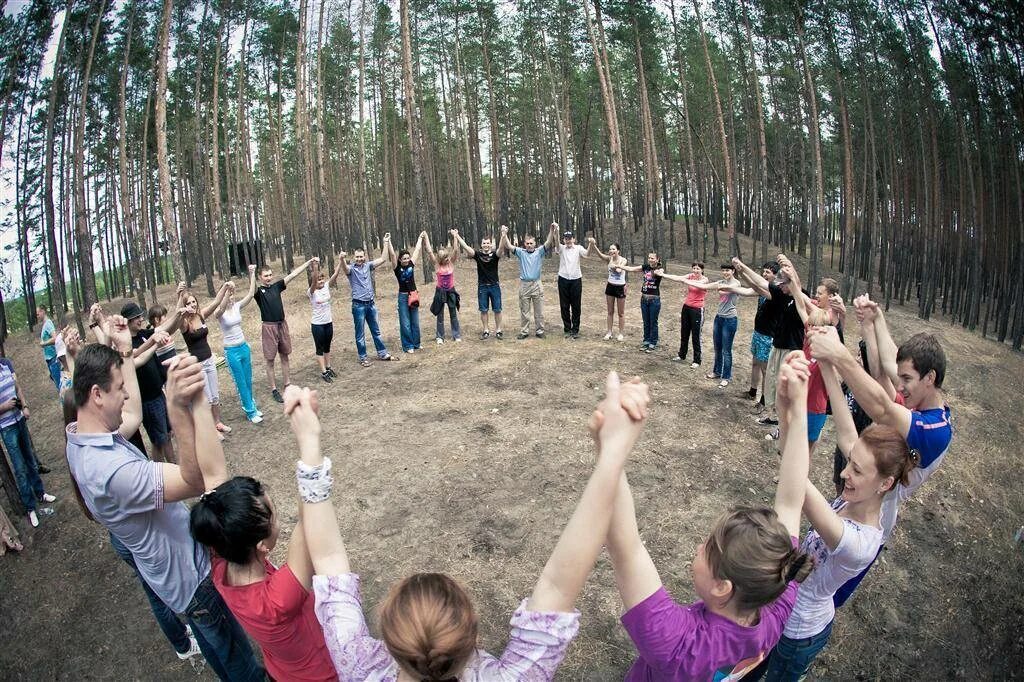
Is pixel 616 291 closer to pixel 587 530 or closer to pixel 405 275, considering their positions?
pixel 405 275

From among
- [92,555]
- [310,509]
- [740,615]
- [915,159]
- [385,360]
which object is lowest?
[92,555]

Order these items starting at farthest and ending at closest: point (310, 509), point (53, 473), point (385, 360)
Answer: point (385, 360)
point (53, 473)
point (310, 509)

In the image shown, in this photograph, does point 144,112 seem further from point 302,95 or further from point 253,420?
point 253,420

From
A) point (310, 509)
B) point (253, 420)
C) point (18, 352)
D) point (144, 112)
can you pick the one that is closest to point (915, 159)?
point (253, 420)

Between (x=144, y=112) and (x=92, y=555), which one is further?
(x=144, y=112)

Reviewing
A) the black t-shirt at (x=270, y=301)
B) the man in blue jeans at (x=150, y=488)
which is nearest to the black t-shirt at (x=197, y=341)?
the black t-shirt at (x=270, y=301)

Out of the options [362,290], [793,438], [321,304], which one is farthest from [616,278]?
[793,438]

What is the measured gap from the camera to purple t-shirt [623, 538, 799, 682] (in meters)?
1.45

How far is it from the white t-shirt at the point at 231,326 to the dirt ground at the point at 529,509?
3.84ft

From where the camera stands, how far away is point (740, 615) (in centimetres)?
160

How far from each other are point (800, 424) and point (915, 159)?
24575 millimetres

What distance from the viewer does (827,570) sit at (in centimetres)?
225

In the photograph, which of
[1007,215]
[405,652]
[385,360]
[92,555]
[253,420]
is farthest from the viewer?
[1007,215]

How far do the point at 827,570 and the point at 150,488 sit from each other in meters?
2.85
